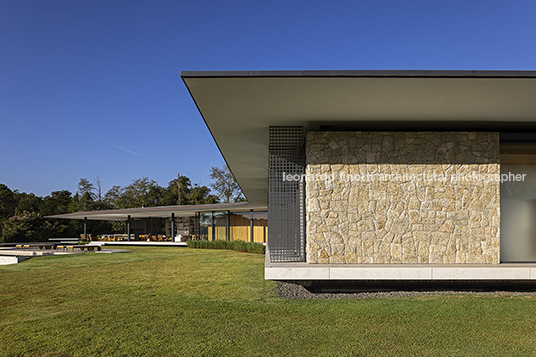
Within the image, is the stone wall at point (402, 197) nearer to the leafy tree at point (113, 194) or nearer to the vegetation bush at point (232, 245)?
the vegetation bush at point (232, 245)

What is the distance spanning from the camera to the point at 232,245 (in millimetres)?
24891

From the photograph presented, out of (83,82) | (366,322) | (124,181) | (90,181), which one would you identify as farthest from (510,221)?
(90,181)

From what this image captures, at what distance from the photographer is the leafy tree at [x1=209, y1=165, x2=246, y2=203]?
51.2 meters

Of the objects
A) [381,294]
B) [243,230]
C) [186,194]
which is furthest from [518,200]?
[186,194]

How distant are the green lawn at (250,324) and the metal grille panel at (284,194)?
1162mm

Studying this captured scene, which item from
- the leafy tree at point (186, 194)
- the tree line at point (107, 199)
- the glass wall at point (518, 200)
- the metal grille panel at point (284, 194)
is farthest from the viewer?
the leafy tree at point (186, 194)

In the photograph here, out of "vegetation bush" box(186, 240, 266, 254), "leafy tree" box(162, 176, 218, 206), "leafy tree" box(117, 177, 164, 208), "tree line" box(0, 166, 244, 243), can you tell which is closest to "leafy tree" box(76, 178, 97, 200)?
"tree line" box(0, 166, 244, 243)

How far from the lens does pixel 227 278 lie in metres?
10.9

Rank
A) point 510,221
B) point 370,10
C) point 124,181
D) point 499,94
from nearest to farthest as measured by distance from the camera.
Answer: point 499,94 < point 510,221 < point 370,10 < point 124,181

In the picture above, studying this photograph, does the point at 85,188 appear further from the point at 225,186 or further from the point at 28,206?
the point at 225,186

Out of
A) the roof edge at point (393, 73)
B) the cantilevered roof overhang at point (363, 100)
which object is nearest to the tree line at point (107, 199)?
the cantilevered roof overhang at point (363, 100)

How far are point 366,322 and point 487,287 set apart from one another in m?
4.00

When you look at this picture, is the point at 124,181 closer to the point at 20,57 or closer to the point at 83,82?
the point at 83,82

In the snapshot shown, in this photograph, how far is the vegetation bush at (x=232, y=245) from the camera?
21.7 m
